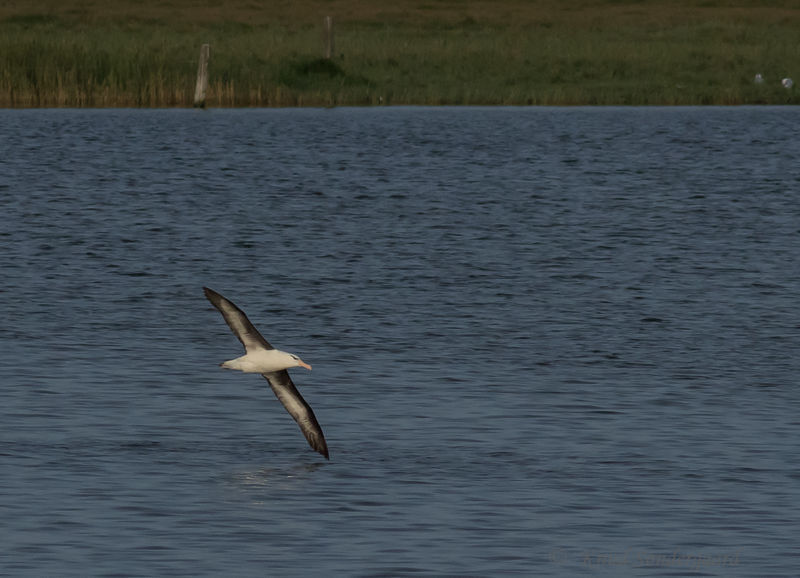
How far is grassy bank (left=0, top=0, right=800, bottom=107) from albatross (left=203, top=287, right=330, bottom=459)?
39550mm

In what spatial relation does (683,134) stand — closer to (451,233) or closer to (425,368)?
(451,233)

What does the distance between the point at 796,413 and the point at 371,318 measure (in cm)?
690

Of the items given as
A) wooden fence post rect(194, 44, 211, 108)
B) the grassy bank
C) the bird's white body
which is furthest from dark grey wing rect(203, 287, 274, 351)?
wooden fence post rect(194, 44, 211, 108)

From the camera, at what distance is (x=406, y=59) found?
68.1m

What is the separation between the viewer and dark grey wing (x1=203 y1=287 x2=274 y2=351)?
14.8 m

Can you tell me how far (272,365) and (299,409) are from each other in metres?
0.64

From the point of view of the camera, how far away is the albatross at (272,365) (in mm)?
14641

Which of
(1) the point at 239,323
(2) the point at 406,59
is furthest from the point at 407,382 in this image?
(2) the point at 406,59

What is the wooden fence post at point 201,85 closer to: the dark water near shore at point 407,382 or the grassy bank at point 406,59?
the grassy bank at point 406,59

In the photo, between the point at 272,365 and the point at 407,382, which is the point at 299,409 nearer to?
the point at 272,365

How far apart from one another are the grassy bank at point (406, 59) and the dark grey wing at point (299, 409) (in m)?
39.6

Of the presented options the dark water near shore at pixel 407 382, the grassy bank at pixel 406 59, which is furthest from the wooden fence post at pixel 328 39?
the dark water near shore at pixel 407 382

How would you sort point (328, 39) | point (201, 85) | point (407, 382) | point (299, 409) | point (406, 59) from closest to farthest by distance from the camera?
point (299, 409), point (407, 382), point (201, 85), point (328, 39), point (406, 59)

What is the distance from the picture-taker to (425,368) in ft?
63.5
